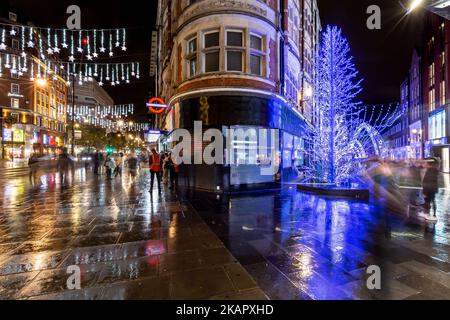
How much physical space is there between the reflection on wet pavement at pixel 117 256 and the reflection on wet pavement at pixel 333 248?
Answer: 0.48 metres

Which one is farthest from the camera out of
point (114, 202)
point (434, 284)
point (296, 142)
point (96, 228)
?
point (296, 142)

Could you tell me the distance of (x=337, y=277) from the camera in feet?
12.1

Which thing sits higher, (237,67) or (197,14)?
(197,14)

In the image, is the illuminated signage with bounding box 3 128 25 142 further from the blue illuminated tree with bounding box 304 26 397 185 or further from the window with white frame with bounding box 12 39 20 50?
the blue illuminated tree with bounding box 304 26 397 185

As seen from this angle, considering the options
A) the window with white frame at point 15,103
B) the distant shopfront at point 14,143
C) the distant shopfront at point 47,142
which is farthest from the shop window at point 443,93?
the window with white frame at point 15,103

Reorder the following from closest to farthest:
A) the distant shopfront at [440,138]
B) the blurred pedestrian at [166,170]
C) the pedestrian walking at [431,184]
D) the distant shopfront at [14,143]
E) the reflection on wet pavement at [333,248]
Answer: the reflection on wet pavement at [333,248] → the pedestrian walking at [431,184] → the blurred pedestrian at [166,170] → the distant shopfront at [440,138] → the distant shopfront at [14,143]

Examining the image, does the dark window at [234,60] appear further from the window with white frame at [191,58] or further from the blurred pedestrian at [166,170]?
the blurred pedestrian at [166,170]

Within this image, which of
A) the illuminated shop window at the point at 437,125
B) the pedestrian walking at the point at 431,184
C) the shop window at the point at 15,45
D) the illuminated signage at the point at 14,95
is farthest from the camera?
the illuminated signage at the point at 14,95

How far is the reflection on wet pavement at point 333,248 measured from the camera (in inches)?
135

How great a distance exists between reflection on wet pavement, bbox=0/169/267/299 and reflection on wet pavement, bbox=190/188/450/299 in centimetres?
48

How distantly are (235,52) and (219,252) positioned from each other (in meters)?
10.3

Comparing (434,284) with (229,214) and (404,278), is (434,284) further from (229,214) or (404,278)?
(229,214)
